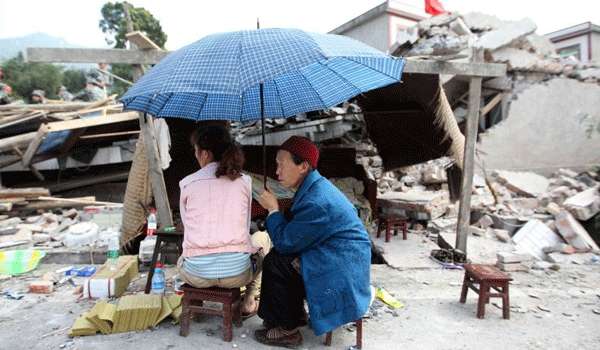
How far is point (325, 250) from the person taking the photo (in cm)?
285

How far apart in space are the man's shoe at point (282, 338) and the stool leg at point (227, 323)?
25 cm

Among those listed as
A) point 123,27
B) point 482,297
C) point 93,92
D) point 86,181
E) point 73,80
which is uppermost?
point 123,27

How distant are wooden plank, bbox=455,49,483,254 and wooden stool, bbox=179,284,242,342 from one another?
3.53 m

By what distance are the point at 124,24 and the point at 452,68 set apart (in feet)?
104

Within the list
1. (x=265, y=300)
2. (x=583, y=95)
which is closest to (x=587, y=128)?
(x=583, y=95)

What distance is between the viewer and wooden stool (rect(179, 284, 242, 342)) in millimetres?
3008

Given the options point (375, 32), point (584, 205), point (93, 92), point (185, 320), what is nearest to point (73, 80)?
point (93, 92)

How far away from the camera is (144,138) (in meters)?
4.63

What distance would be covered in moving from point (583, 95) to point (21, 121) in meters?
13.5

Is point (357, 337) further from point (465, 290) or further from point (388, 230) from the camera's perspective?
point (388, 230)

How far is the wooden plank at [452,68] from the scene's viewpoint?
15.6 ft

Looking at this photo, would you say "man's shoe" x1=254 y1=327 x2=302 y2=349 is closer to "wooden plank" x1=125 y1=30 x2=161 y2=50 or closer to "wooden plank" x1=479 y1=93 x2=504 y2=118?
"wooden plank" x1=125 y1=30 x2=161 y2=50

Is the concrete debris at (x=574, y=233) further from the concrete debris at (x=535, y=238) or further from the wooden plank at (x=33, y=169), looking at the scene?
the wooden plank at (x=33, y=169)

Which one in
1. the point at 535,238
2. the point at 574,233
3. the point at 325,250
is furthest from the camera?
the point at 535,238
